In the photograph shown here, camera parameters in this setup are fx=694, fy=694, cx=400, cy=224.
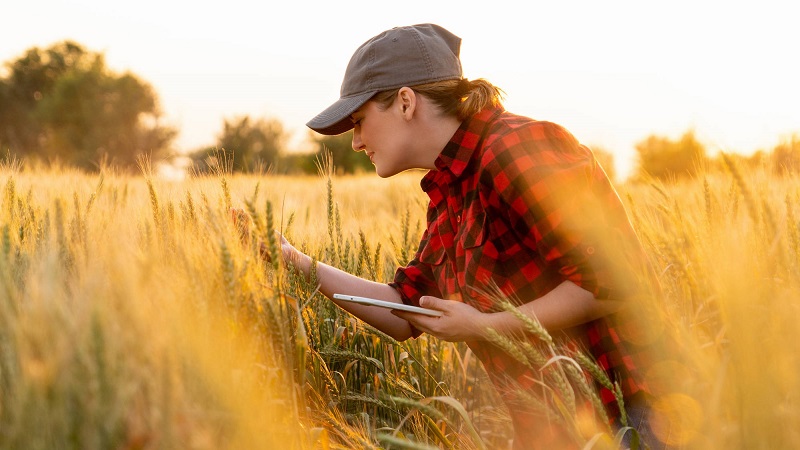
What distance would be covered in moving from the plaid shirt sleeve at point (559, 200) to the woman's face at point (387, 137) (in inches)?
12.5

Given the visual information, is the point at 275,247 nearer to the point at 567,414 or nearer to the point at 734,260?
the point at 567,414

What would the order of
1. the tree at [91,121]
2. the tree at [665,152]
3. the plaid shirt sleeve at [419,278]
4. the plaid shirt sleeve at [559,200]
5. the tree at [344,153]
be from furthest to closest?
1. the tree at [91,121]
2. the tree at [344,153]
3. the tree at [665,152]
4. the plaid shirt sleeve at [419,278]
5. the plaid shirt sleeve at [559,200]

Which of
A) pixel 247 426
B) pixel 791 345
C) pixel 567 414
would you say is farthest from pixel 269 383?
pixel 791 345

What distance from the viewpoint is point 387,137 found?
1909 millimetres

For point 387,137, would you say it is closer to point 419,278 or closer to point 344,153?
point 419,278

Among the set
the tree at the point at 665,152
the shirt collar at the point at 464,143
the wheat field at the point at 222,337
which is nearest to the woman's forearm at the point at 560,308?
the wheat field at the point at 222,337

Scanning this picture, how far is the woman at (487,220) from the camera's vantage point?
154 cm

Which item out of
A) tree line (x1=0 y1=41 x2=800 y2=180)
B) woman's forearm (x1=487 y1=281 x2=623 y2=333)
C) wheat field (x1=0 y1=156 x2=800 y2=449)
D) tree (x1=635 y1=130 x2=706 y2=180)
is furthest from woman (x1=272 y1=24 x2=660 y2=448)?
tree line (x1=0 y1=41 x2=800 y2=180)

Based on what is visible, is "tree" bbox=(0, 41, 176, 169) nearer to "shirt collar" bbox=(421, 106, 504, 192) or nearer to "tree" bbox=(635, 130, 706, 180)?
"tree" bbox=(635, 130, 706, 180)

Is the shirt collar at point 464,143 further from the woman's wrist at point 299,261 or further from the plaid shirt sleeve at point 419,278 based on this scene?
the woman's wrist at point 299,261

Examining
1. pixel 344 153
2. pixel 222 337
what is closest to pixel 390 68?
pixel 222 337

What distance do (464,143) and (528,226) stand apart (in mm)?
331

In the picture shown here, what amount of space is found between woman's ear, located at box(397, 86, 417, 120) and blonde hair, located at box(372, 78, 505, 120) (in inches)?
1.2

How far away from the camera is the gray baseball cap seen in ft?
6.25
